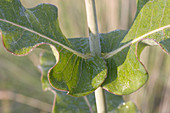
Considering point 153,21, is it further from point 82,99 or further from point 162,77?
point 162,77

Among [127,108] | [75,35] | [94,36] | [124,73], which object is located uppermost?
[94,36]

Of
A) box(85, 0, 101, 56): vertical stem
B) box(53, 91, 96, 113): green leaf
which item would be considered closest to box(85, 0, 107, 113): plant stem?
box(85, 0, 101, 56): vertical stem

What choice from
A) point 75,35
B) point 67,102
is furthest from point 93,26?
point 75,35

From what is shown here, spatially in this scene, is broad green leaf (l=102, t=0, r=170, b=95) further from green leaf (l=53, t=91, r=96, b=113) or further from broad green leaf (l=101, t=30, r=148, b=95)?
green leaf (l=53, t=91, r=96, b=113)

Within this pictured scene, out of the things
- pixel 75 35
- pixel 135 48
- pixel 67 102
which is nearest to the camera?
pixel 135 48

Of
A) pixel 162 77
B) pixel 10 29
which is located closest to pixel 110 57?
pixel 10 29

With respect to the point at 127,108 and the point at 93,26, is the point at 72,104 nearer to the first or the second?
the point at 127,108

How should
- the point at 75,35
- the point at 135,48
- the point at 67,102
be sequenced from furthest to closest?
the point at 75,35 < the point at 67,102 < the point at 135,48
